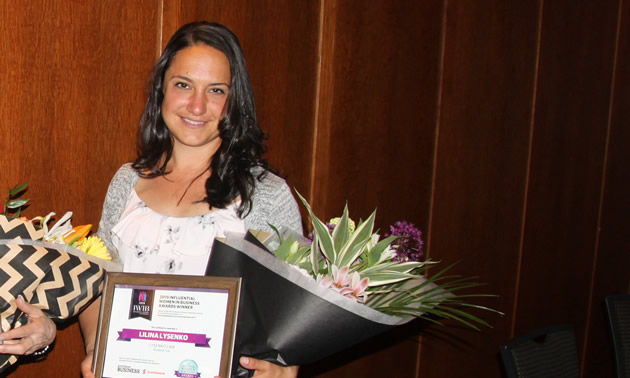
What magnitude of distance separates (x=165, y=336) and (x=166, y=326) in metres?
0.02

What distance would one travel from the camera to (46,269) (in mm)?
1278

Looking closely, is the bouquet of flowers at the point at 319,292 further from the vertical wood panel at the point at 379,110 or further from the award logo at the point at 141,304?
the vertical wood panel at the point at 379,110

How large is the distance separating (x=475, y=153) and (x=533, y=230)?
0.94m

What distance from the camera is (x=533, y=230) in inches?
165

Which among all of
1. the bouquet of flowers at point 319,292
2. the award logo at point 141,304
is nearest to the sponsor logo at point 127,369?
the award logo at point 141,304

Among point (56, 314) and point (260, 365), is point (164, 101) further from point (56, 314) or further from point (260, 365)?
point (260, 365)

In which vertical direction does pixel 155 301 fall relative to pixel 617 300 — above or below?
above

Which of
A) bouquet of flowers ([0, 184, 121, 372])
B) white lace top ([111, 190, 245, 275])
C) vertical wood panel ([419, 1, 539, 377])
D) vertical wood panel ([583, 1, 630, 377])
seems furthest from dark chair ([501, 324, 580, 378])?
vertical wood panel ([583, 1, 630, 377])

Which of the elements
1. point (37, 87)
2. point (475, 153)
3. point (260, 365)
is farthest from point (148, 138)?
point (475, 153)

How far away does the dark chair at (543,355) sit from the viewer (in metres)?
1.85

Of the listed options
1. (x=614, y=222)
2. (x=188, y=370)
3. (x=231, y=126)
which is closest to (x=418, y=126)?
(x=231, y=126)

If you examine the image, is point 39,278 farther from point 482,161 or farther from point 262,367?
point 482,161

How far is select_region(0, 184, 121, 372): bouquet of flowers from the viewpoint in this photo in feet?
4.09

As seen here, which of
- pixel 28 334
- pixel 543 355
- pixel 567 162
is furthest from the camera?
pixel 567 162
